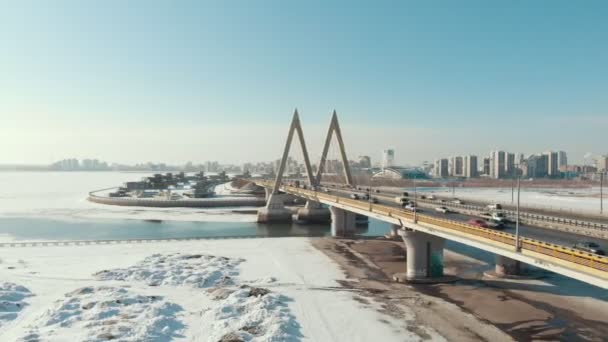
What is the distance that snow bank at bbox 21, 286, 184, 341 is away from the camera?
73.3ft

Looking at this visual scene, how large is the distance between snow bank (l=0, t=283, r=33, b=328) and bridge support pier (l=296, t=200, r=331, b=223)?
52.5 metres

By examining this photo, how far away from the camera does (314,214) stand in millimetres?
79188

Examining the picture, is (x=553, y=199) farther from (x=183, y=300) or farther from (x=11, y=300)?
(x=11, y=300)

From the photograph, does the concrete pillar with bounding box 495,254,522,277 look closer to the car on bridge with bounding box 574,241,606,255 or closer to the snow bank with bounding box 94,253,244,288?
the car on bridge with bounding box 574,241,606,255

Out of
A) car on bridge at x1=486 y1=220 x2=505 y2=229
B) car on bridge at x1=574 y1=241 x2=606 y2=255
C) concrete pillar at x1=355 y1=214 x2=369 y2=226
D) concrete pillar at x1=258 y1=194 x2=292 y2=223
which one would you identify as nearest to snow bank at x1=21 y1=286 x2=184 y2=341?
car on bridge at x1=574 y1=241 x2=606 y2=255

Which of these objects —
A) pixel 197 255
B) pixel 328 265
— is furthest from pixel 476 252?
pixel 197 255

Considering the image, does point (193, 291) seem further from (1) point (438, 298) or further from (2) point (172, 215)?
(2) point (172, 215)

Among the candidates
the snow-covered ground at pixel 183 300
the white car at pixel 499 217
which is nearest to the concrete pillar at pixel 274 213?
the snow-covered ground at pixel 183 300

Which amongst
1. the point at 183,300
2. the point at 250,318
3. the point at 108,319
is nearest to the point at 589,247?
the point at 250,318

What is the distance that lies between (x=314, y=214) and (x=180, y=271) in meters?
45.0

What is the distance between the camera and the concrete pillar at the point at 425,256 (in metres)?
34.7

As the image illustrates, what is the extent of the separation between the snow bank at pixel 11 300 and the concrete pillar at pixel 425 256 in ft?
87.7

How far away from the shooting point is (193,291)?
30703 millimetres

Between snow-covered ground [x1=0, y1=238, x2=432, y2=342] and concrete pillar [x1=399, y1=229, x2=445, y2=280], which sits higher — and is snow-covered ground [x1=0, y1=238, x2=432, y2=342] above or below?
below
